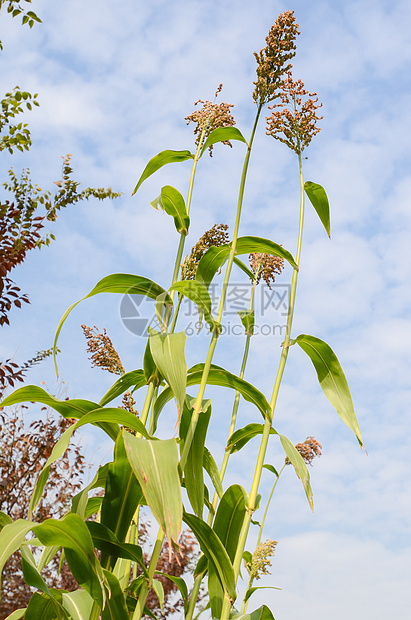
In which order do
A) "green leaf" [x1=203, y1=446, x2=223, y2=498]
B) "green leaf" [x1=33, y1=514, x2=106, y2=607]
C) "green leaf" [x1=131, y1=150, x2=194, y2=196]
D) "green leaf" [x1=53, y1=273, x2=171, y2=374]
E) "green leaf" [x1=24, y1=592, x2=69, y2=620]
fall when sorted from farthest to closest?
"green leaf" [x1=131, y1=150, x2=194, y2=196] → "green leaf" [x1=203, y1=446, x2=223, y2=498] → "green leaf" [x1=53, y1=273, x2=171, y2=374] → "green leaf" [x1=24, y1=592, x2=69, y2=620] → "green leaf" [x1=33, y1=514, x2=106, y2=607]

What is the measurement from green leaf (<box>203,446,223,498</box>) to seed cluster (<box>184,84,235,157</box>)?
1000mm

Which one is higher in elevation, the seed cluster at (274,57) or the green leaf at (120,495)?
the seed cluster at (274,57)

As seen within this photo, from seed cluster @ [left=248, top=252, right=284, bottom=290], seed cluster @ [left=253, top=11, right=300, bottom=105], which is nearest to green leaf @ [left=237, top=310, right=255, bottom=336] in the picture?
seed cluster @ [left=248, top=252, right=284, bottom=290]

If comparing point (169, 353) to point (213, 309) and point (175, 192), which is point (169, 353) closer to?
point (213, 309)

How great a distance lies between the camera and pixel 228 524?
1552 mm

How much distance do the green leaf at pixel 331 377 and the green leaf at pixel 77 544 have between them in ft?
2.58

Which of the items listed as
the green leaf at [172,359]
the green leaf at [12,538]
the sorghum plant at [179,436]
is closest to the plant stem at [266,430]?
the sorghum plant at [179,436]

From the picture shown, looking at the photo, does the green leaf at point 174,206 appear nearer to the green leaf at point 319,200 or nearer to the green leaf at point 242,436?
the green leaf at point 319,200

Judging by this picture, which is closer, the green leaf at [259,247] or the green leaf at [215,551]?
the green leaf at [215,551]

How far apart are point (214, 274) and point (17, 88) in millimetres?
2551

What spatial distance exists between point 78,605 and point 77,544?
0.26 m

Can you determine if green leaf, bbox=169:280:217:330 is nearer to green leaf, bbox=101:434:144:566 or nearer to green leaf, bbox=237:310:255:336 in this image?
green leaf, bbox=101:434:144:566

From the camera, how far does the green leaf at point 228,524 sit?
59.1 inches

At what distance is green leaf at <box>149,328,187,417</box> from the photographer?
1.27 meters
